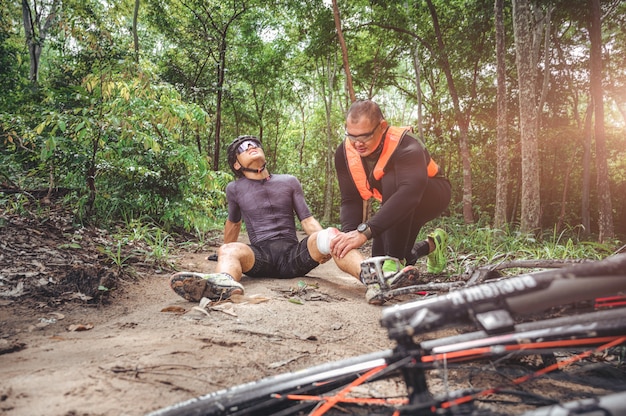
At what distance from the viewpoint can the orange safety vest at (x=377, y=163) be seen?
290 centimetres

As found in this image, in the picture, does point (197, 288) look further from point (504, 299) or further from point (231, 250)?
point (504, 299)

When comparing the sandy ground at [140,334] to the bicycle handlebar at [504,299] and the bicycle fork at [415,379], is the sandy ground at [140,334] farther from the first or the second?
the bicycle fork at [415,379]

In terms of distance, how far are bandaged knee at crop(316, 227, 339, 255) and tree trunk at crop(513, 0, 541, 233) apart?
4274mm

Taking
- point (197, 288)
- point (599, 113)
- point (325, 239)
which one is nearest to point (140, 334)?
point (197, 288)

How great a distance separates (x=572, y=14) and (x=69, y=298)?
29.4 feet

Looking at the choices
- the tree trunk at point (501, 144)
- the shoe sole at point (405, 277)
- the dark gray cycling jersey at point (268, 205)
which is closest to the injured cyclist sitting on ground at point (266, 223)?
the dark gray cycling jersey at point (268, 205)

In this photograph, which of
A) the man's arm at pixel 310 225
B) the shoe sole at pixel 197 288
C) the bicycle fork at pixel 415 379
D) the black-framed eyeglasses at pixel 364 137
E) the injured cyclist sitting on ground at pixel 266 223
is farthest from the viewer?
the man's arm at pixel 310 225

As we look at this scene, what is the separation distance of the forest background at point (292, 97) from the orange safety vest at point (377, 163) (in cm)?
196

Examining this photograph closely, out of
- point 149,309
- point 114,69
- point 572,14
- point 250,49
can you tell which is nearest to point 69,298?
point 149,309

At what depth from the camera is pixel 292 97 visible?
15656mm

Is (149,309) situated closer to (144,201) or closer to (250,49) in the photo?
(144,201)

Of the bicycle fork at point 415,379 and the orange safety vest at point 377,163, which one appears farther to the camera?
the orange safety vest at point 377,163

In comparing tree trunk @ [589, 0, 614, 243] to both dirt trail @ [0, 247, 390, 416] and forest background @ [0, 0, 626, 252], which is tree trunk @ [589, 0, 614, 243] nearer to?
forest background @ [0, 0, 626, 252]

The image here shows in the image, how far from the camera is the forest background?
3793mm
